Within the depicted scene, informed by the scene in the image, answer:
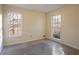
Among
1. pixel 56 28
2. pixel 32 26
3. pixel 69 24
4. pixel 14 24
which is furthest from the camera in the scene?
pixel 69 24

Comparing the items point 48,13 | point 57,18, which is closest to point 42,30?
point 48,13

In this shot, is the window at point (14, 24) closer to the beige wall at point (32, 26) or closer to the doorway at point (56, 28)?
the beige wall at point (32, 26)

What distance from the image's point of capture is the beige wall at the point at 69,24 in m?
2.55

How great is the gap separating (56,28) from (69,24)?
45 centimetres

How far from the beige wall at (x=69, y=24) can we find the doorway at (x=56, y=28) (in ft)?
0.38

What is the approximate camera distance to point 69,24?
9.08 feet

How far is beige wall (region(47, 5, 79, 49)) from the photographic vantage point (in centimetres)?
255

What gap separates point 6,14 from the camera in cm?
202

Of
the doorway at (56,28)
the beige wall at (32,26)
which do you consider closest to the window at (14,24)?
the beige wall at (32,26)

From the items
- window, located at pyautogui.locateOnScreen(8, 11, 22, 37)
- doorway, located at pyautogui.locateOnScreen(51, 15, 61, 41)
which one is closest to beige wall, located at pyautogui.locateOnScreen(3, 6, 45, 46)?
window, located at pyautogui.locateOnScreen(8, 11, 22, 37)

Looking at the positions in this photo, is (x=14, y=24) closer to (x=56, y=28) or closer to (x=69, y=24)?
(x=56, y=28)

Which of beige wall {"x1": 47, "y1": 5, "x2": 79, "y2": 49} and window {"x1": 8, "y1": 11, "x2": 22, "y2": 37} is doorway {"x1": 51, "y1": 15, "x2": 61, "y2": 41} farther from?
window {"x1": 8, "y1": 11, "x2": 22, "y2": 37}

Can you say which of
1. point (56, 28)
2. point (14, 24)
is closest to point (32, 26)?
point (14, 24)
